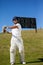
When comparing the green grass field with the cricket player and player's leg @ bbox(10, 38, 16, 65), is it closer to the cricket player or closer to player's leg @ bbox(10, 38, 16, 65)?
player's leg @ bbox(10, 38, 16, 65)

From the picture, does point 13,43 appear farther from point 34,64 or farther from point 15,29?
point 34,64

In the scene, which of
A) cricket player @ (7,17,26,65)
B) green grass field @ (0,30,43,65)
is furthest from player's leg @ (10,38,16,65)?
green grass field @ (0,30,43,65)

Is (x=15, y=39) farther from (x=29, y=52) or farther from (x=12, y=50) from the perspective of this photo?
(x=29, y=52)

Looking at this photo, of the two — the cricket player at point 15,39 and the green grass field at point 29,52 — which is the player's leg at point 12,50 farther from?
the green grass field at point 29,52

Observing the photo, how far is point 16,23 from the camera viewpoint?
10008 millimetres

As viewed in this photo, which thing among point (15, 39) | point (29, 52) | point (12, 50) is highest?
point (15, 39)

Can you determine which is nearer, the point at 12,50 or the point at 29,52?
the point at 12,50

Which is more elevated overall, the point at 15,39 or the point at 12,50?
the point at 15,39

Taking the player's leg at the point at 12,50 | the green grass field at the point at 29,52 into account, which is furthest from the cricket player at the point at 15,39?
the green grass field at the point at 29,52

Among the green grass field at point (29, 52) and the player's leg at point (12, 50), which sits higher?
the player's leg at point (12, 50)

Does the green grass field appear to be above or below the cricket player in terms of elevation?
below

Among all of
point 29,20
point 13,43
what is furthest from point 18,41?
point 29,20

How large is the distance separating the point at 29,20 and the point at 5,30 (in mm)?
13033

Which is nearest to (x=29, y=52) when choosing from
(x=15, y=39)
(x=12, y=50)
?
(x=12, y=50)
